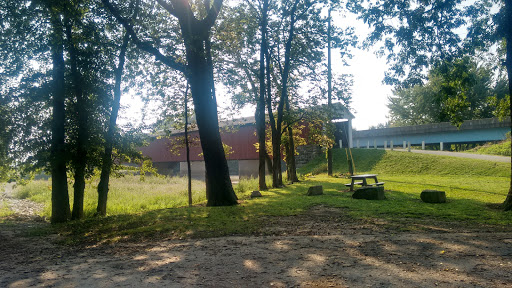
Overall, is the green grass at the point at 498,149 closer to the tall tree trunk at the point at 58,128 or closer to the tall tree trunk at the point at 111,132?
the tall tree trunk at the point at 111,132

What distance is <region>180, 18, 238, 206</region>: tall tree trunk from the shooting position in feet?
32.3

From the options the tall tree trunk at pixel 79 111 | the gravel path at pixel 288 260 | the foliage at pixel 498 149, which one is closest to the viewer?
the gravel path at pixel 288 260

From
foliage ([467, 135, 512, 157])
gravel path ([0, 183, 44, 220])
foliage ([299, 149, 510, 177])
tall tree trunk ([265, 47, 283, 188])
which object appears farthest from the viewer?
foliage ([467, 135, 512, 157])

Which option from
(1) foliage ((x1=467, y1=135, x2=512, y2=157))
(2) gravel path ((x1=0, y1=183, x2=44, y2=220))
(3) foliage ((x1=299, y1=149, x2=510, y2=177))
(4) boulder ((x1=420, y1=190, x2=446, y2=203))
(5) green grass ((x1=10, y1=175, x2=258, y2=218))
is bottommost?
(2) gravel path ((x1=0, y1=183, x2=44, y2=220))

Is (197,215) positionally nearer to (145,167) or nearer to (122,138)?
(122,138)

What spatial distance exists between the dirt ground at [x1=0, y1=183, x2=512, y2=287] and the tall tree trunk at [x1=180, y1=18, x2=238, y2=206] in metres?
3.70

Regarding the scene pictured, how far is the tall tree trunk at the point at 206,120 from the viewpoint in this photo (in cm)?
984

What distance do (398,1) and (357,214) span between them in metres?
5.61

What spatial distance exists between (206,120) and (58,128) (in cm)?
359

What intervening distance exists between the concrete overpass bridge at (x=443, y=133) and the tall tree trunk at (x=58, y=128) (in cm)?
2394

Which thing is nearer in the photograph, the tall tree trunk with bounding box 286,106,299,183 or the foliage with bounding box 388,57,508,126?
the foliage with bounding box 388,57,508,126

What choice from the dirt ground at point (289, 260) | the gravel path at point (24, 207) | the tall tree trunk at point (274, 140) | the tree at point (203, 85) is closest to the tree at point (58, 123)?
the tree at point (203, 85)

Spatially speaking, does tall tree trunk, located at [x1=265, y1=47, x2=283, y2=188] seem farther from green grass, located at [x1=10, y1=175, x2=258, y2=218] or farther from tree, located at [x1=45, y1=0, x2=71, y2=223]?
tree, located at [x1=45, y1=0, x2=71, y2=223]

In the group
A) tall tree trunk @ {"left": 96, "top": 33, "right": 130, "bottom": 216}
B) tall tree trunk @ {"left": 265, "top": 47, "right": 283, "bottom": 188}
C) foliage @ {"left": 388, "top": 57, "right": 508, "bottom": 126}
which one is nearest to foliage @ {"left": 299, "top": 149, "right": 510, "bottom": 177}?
foliage @ {"left": 388, "top": 57, "right": 508, "bottom": 126}
